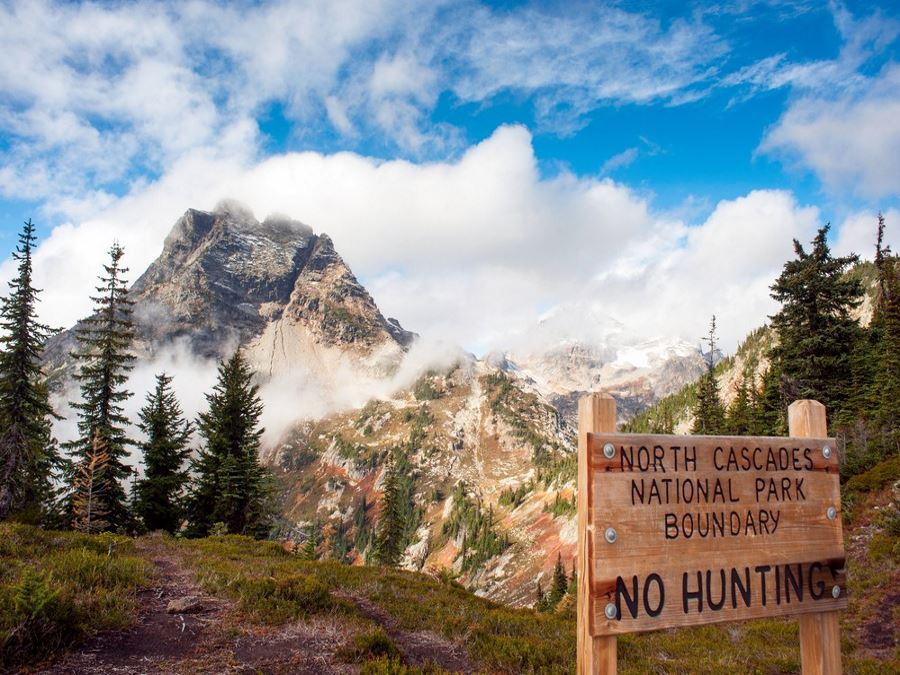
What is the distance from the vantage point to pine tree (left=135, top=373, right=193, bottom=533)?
3250 centimetres

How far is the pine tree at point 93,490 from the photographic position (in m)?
26.4

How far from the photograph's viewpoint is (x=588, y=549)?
12.0 feet

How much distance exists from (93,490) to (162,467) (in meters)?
4.43

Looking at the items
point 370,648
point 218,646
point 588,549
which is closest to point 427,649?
point 370,648

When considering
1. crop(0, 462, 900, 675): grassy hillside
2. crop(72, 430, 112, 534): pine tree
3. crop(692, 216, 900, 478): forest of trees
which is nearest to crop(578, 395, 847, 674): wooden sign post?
crop(0, 462, 900, 675): grassy hillside

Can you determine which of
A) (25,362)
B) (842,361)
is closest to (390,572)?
(25,362)

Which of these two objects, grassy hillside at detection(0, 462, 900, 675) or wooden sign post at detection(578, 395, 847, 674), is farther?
grassy hillside at detection(0, 462, 900, 675)

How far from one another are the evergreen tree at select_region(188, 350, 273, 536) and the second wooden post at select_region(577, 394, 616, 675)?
1301 inches

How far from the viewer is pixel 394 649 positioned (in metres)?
8.00

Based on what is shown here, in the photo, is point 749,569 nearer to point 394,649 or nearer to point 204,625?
point 394,649

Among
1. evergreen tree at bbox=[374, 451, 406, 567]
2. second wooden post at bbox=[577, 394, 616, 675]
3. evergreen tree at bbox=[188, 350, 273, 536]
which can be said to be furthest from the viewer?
evergreen tree at bbox=[374, 451, 406, 567]

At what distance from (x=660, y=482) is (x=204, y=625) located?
8467 millimetres

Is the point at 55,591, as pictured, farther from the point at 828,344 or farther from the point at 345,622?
the point at 828,344

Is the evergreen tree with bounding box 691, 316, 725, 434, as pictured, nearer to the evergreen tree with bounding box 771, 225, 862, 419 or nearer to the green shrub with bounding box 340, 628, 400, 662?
the evergreen tree with bounding box 771, 225, 862, 419
